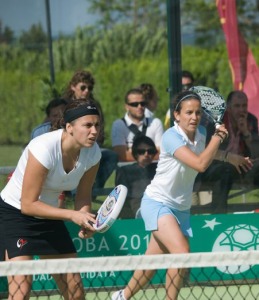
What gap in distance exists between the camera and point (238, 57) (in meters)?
8.38

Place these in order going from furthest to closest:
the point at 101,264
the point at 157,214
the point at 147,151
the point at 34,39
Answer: the point at 34,39, the point at 147,151, the point at 157,214, the point at 101,264

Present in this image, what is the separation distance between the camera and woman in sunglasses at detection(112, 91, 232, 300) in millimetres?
6051

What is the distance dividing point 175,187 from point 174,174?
0.09 m

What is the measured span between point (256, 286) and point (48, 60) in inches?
157

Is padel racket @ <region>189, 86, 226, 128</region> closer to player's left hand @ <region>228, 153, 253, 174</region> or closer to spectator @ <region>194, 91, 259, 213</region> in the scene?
player's left hand @ <region>228, 153, 253, 174</region>

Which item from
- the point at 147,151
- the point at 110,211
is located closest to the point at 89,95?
the point at 147,151

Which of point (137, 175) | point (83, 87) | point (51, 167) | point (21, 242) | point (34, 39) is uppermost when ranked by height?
point (34, 39)

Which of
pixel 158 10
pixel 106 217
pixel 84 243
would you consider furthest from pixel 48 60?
pixel 106 217

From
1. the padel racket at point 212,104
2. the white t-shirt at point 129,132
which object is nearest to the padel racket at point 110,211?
the padel racket at point 212,104

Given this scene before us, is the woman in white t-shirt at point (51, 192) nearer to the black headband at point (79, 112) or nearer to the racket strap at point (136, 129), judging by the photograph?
the black headband at point (79, 112)

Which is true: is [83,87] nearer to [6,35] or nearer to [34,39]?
[6,35]

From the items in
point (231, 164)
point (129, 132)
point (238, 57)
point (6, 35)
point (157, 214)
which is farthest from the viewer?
point (6, 35)

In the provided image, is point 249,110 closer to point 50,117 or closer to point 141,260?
point 50,117

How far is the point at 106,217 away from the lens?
16.6 feet
